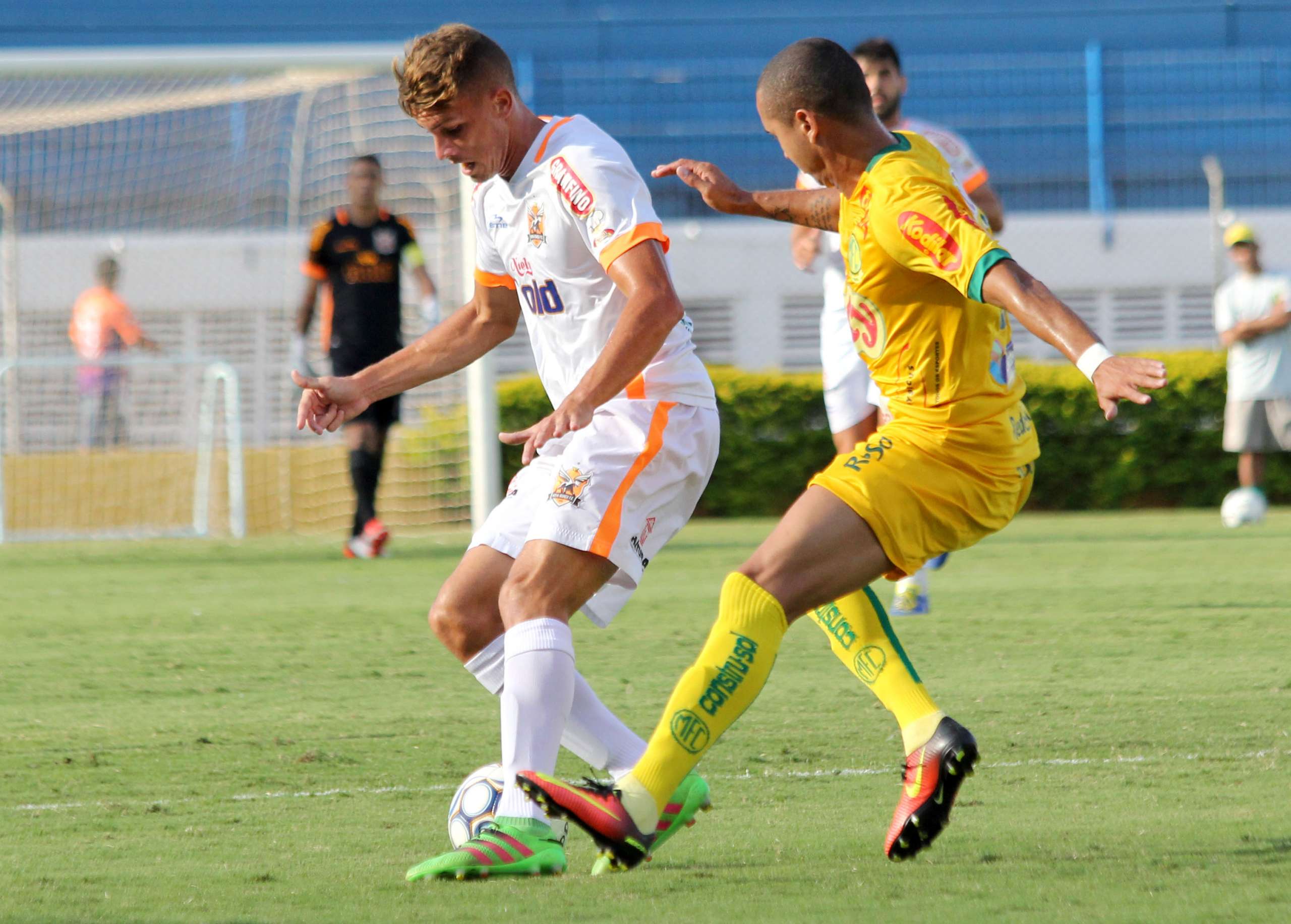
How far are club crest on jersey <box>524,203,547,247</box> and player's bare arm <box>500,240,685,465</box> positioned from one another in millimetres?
275

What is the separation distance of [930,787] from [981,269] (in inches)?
41.5

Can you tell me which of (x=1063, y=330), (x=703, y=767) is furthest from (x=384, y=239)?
(x=1063, y=330)

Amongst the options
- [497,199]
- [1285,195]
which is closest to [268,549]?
[497,199]

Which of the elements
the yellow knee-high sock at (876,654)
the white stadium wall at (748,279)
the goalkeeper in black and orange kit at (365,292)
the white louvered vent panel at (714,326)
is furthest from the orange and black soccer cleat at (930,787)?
the white louvered vent panel at (714,326)

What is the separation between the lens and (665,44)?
2528 centimetres

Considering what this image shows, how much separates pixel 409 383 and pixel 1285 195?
61.8 feet

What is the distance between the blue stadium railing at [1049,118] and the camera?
2127 centimetres

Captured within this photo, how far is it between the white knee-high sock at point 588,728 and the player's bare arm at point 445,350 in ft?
2.48

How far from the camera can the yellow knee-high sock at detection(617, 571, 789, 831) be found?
3.33 metres

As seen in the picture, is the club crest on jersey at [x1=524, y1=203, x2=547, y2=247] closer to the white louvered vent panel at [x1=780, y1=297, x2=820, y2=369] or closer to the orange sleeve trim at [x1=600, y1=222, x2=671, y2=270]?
the orange sleeve trim at [x1=600, y1=222, x2=671, y2=270]

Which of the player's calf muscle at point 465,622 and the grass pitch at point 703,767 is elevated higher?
the player's calf muscle at point 465,622

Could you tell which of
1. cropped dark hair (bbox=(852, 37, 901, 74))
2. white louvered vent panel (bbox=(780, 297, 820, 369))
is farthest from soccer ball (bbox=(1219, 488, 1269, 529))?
white louvered vent panel (bbox=(780, 297, 820, 369))

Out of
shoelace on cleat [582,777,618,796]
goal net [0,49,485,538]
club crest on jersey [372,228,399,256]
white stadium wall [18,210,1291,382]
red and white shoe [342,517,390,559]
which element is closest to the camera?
shoelace on cleat [582,777,618,796]

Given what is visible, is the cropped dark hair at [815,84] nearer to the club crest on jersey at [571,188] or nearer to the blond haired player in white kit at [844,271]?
the club crest on jersey at [571,188]
